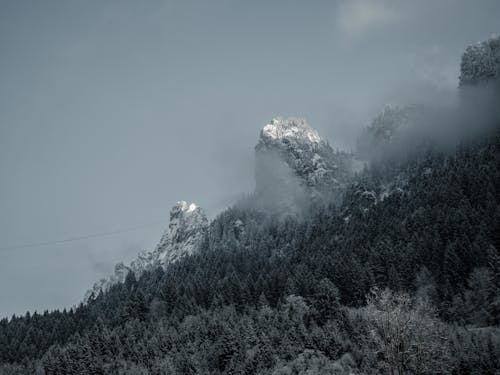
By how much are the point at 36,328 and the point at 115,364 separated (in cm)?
6515

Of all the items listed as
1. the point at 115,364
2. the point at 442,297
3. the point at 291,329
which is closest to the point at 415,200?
the point at 442,297

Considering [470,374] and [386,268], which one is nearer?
[470,374]

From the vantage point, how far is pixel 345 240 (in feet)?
542

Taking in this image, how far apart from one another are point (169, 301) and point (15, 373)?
1969 inches

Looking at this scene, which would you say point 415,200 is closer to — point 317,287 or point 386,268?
point 386,268

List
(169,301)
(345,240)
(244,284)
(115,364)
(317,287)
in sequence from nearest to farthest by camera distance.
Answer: (115,364) < (317,287) < (244,284) < (169,301) < (345,240)

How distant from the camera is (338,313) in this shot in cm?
10194

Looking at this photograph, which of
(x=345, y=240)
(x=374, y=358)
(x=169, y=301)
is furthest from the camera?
(x=345, y=240)

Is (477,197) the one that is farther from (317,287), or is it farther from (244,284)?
(244,284)

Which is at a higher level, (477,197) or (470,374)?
(477,197)

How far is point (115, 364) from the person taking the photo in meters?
102

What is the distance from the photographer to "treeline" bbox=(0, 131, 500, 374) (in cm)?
7062

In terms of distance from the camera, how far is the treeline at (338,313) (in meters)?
70.6

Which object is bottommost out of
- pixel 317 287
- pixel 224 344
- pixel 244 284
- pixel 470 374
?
pixel 470 374
